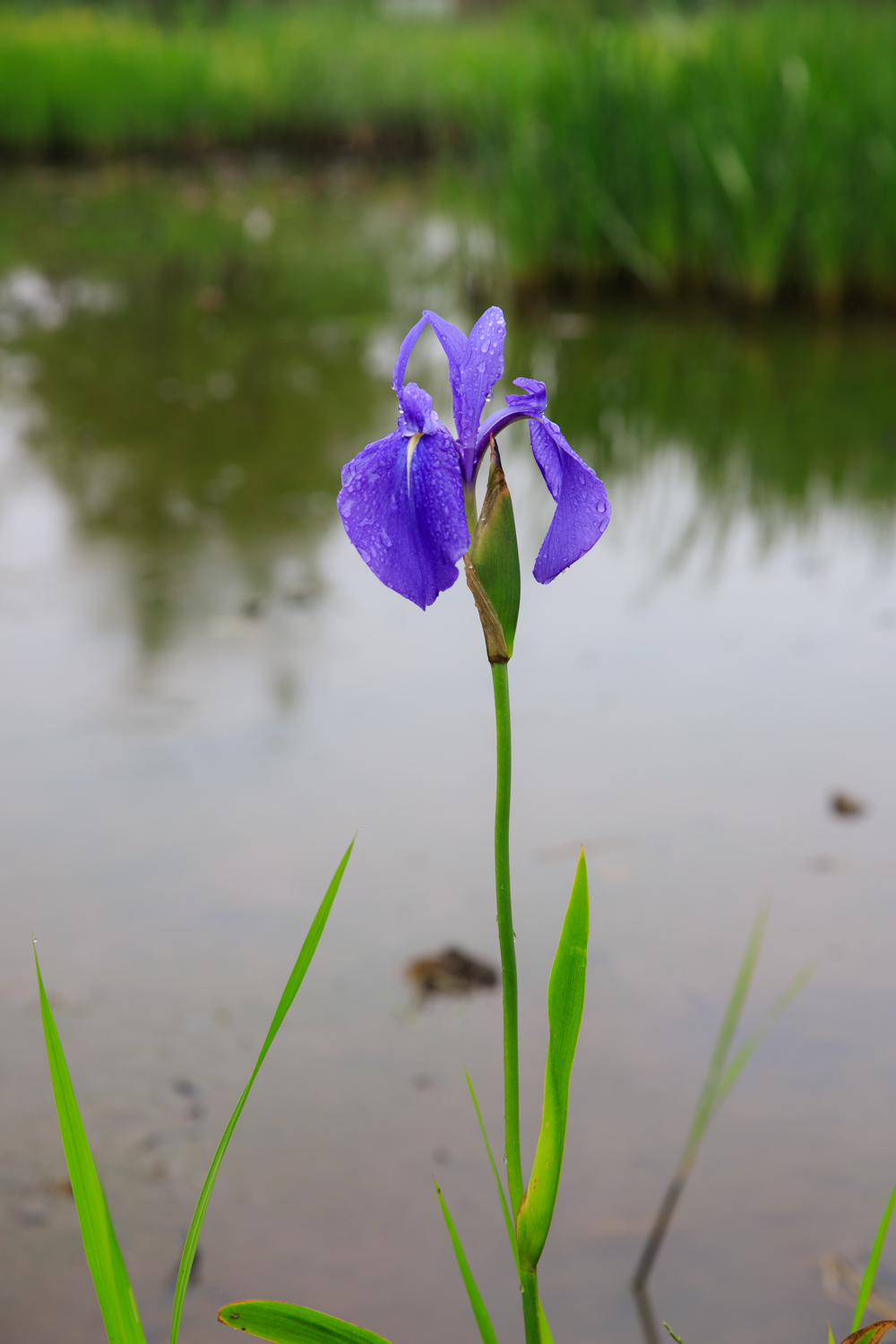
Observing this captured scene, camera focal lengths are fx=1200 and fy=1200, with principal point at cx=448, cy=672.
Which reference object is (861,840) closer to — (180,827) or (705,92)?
(180,827)

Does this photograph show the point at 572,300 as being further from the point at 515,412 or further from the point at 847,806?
the point at 515,412

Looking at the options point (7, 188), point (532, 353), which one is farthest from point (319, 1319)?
point (7, 188)

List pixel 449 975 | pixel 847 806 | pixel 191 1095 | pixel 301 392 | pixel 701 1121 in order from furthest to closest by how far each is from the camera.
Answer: pixel 301 392 → pixel 847 806 → pixel 449 975 → pixel 191 1095 → pixel 701 1121

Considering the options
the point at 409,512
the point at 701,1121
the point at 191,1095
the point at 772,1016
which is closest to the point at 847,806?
the point at 772,1016

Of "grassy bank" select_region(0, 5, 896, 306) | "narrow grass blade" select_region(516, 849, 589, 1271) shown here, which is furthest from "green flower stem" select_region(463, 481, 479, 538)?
"grassy bank" select_region(0, 5, 896, 306)

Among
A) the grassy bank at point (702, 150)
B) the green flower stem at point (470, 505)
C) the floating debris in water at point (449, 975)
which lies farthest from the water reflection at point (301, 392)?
the green flower stem at point (470, 505)
